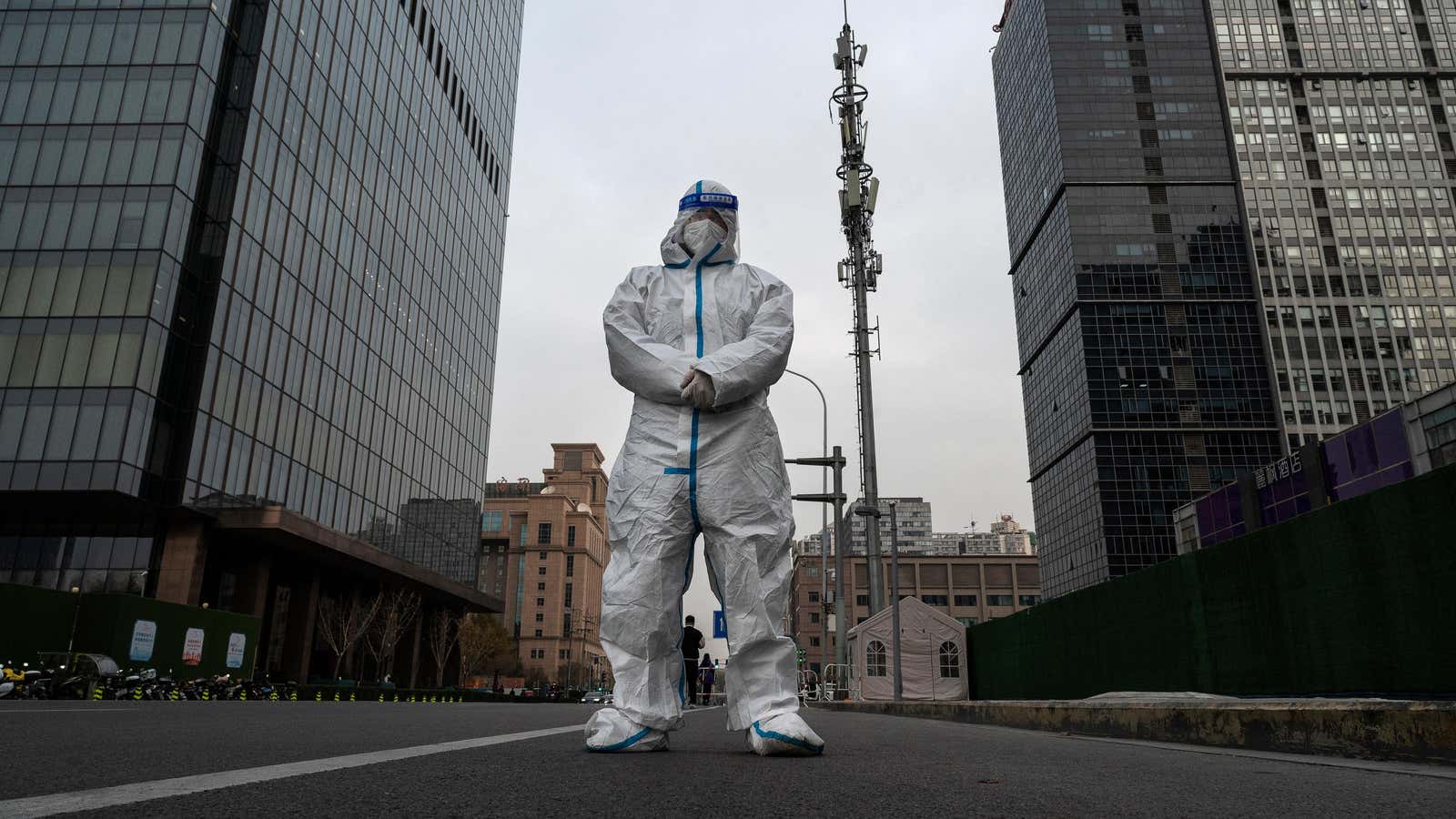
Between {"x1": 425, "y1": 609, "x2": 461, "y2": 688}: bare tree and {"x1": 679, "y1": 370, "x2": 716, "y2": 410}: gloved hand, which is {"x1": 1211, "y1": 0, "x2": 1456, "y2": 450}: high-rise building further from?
{"x1": 679, "y1": 370, "x2": 716, "y2": 410}: gloved hand

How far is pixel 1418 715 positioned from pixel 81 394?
2675cm

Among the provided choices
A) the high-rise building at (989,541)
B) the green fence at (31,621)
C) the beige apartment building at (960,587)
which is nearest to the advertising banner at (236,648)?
the green fence at (31,621)

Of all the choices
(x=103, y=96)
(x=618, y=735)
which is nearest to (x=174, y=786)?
(x=618, y=735)

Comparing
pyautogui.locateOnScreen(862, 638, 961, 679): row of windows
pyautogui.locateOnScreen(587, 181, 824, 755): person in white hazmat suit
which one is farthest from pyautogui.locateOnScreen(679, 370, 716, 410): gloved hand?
pyautogui.locateOnScreen(862, 638, 961, 679): row of windows

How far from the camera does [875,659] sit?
22891 mm

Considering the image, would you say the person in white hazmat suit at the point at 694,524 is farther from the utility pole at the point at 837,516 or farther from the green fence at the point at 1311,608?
the utility pole at the point at 837,516

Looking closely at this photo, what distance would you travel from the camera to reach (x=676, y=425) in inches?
141

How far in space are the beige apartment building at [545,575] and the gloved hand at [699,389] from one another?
10133 centimetres

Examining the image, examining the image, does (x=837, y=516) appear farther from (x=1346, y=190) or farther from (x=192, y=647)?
(x=1346, y=190)

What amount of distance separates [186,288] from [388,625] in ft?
50.9

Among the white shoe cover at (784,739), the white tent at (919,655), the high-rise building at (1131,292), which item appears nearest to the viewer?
the white shoe cover at (784,739)

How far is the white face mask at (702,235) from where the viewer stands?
4.08m

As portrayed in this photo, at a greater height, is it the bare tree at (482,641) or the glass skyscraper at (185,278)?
the glass skyscraper at (185,278)

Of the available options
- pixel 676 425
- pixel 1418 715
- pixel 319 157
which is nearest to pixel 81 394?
pixel 319 157
